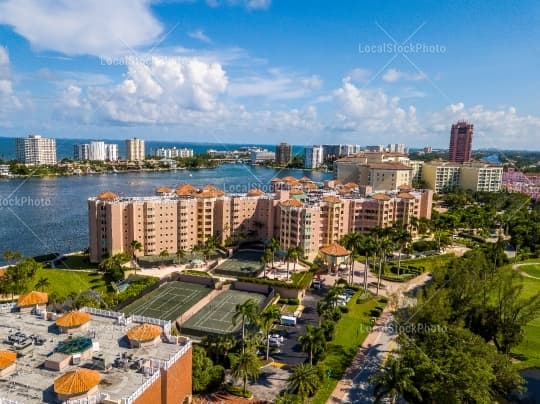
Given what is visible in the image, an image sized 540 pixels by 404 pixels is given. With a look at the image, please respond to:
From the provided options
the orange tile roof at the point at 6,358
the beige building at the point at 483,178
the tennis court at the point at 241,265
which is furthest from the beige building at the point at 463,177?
the orange tile roof at the point at 6,358

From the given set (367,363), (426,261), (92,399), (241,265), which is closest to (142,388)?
(92,399)

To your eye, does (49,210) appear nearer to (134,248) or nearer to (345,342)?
(134,248)

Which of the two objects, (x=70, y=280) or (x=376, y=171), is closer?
(x=70, y=280)

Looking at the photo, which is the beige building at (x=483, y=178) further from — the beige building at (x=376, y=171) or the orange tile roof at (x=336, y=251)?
the orange tile roof at (x=336, y=251)

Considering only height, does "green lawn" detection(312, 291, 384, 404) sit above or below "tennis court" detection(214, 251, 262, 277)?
below

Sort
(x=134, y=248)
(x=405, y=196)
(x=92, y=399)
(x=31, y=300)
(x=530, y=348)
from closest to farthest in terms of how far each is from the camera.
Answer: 1. (x=92, y=399)
2. (x=31, y=300)
3. (x=530, y=348)
4. (x=134, y=248)
5. (x=405, y=196)

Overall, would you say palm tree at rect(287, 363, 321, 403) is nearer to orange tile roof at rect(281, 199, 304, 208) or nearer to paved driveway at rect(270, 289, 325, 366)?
paved driveway at rect(270, 289, 325, 366)

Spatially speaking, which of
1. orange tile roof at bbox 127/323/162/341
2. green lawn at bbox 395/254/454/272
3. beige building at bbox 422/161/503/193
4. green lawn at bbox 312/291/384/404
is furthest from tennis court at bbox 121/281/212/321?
beige building at bbox 422/161/503/193
